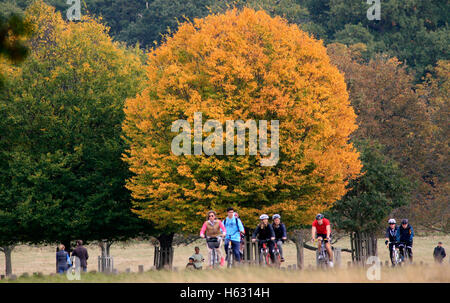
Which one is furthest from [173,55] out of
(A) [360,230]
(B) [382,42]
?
(B) [382,42]

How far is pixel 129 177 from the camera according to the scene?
1695 inches

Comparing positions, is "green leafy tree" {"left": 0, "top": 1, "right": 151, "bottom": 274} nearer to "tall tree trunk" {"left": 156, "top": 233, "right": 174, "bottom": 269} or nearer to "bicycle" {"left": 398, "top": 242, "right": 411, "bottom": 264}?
"tall tree trunk" {"left": 156, "top": 233, "right": 174, "bottom": 269}

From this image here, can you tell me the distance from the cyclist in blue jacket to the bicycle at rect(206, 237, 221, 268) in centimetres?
41

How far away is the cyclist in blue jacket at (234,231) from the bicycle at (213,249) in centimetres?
41

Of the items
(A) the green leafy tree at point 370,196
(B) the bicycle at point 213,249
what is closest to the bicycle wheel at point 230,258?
(B) the bicycle at point 213,249

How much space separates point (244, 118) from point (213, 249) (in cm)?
1243

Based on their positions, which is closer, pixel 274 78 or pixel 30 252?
pixel 274 78

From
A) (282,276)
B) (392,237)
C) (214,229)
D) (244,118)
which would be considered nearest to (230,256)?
(214,229)

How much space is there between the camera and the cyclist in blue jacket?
25.2 meters

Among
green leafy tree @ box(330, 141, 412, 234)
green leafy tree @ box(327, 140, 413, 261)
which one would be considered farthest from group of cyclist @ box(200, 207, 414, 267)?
green leafy tree @ box(330, 141, 412, 234)

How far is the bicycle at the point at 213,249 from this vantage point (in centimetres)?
2535

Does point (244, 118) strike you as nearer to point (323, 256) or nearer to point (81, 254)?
point (81, 254)

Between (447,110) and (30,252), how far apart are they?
52.0m
